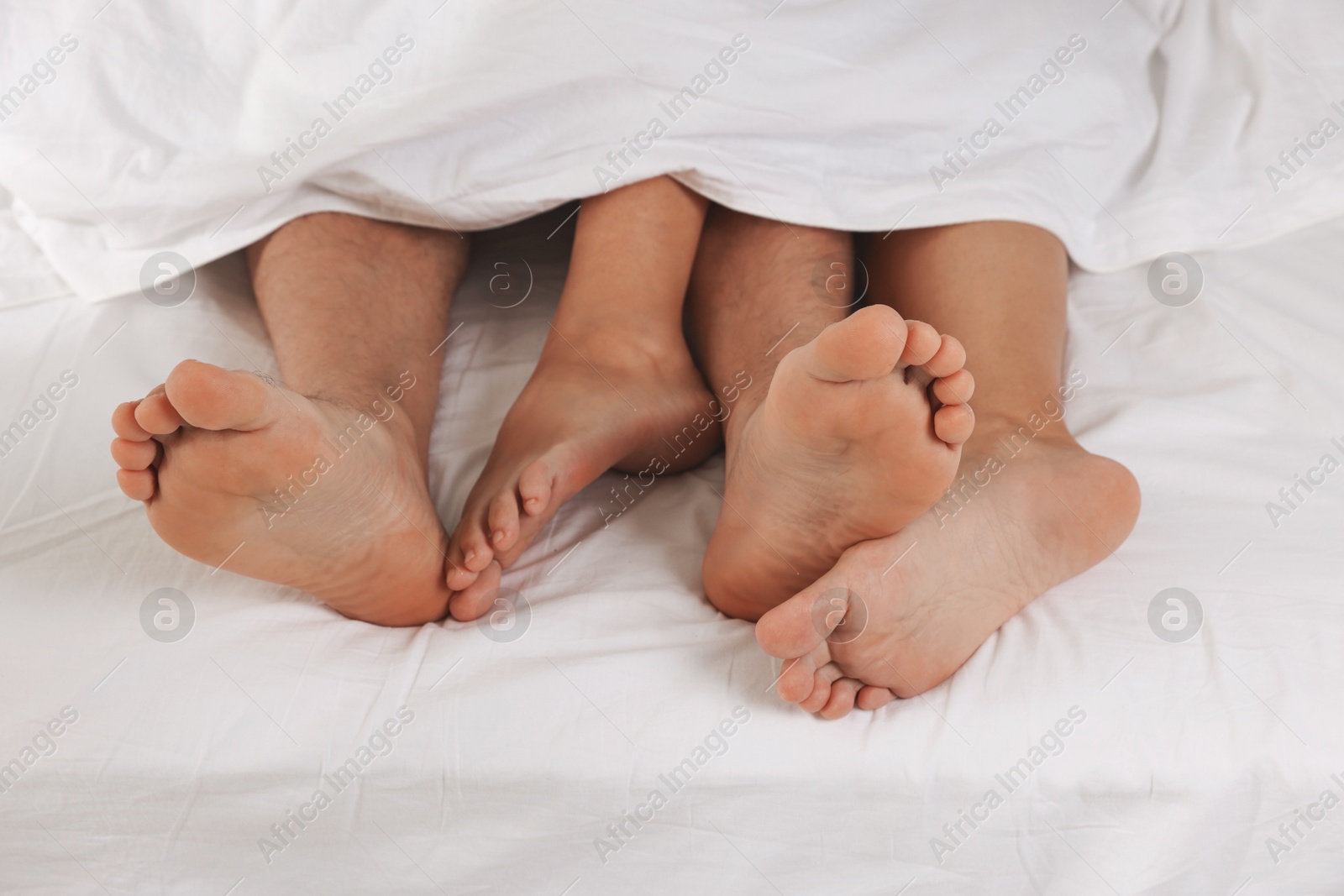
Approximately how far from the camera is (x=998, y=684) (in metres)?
0.70

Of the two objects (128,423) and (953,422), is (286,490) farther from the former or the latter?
(953,422)

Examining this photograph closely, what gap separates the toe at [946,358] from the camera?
59 cm

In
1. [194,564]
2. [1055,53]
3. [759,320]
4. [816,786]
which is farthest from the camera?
[1055,53]

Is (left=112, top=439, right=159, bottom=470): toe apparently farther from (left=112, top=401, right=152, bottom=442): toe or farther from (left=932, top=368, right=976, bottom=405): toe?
(left=932, top=368, right=976, bottom=405): toe

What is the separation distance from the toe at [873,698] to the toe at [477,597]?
11.1 inches

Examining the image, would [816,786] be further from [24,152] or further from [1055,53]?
[24,152]

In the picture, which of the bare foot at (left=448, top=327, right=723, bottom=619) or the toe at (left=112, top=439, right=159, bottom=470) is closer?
the toe at (left=112, top=439, right=159, bottom=470)

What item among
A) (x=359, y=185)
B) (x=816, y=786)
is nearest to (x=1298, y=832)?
(x=816, y=786)

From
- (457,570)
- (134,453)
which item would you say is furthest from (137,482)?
(457,570)

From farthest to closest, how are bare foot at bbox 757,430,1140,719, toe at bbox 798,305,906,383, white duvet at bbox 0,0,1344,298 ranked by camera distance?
white duvet at bbox 0,0,1344,298, bare foot at bbox 757,430,1140,719, toe at bbox 798,305,906,383

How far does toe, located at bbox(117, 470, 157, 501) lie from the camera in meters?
0.61

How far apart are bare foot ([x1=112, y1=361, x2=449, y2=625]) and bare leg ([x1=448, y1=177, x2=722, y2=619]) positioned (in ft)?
0.16

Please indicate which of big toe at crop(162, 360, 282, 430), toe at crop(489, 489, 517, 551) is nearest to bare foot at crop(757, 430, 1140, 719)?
toe at crop(489, 489, 517, 551)

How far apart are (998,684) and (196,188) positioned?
2.52 feet
